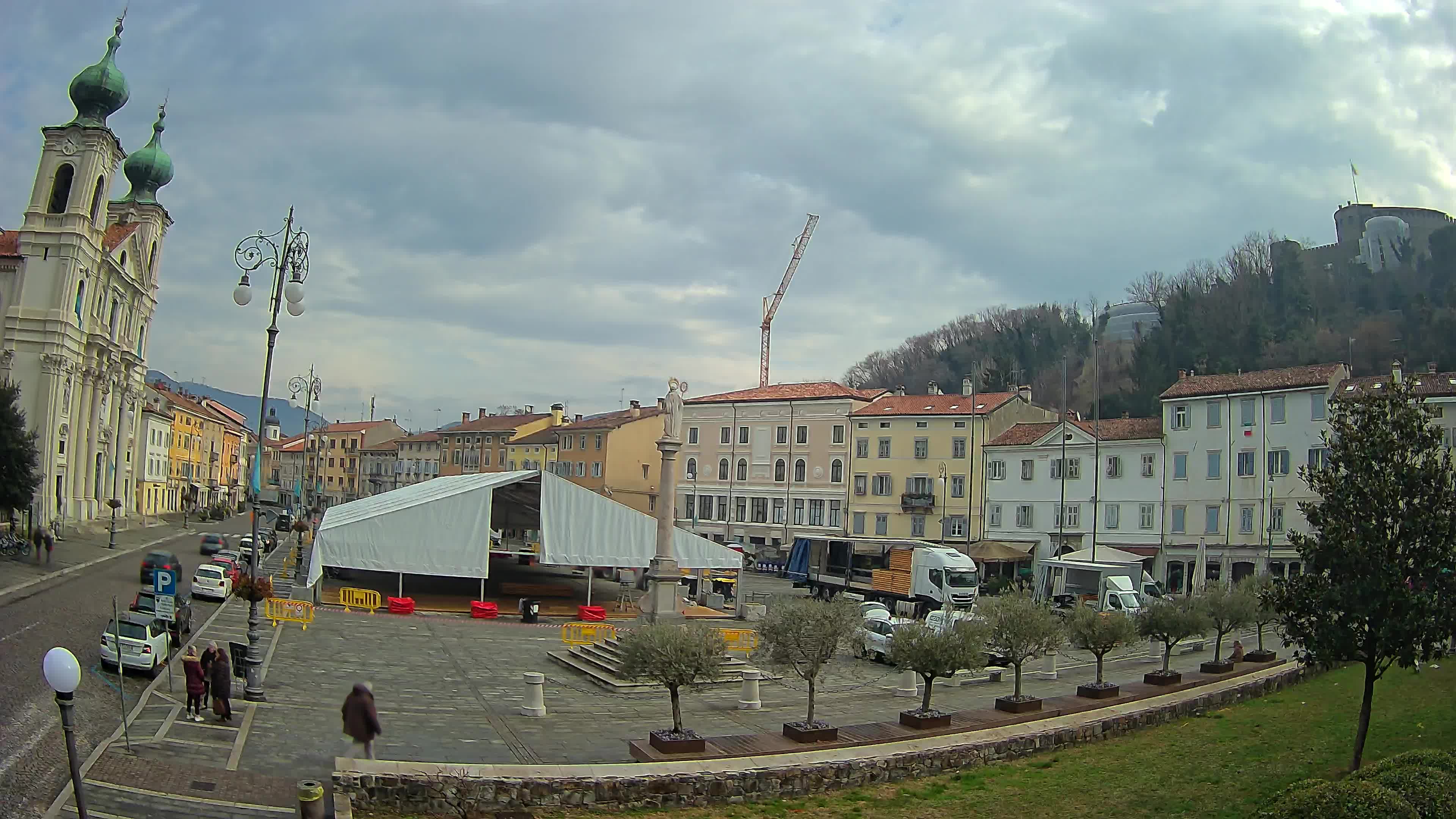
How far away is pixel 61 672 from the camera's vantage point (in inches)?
372

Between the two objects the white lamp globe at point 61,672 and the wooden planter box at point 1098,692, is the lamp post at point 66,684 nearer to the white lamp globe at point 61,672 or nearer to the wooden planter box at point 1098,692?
the white lamp globe at point 61,672

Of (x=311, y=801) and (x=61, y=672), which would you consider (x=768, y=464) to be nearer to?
(x=311, y=801)

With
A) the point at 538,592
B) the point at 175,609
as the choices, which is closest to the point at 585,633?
the point at 175,609

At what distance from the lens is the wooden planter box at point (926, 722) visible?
18031 mm

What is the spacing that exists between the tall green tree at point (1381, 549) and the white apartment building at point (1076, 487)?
3635cm

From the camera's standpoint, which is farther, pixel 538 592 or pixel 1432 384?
→ pixel 1432 384

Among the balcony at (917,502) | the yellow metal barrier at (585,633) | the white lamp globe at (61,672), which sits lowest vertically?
the yellow metal barrier at (585,633)

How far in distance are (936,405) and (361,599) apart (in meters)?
39.6

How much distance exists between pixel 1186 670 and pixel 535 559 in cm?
2546

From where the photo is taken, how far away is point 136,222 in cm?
7788

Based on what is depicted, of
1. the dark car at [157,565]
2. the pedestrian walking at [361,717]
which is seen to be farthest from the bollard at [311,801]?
the dark car at [157,565]

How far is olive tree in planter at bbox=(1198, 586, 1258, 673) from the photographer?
25047 mm

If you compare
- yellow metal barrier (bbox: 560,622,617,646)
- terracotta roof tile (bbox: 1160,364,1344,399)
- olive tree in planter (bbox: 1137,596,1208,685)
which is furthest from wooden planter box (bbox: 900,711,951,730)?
terracotta roof tile (bbox: 1160,364,1344,399)

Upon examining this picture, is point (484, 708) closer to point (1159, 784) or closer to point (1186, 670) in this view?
point (1159, 784)
